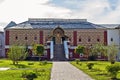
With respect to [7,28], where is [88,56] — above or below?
below

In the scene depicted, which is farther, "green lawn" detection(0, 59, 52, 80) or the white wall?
the white wall

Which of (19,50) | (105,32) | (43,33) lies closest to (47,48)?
(43,33)

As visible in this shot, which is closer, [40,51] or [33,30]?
[40,51]

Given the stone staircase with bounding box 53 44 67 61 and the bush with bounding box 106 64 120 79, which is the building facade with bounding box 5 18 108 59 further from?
the bush with bounding box 106 64 120 79

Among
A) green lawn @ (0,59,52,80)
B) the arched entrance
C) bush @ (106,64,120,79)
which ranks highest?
the arched entrance

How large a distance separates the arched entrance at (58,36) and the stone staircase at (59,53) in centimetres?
168

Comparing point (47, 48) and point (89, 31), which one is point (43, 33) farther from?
point (89, 31)

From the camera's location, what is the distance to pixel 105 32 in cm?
6588

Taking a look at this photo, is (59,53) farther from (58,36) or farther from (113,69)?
(113,69)

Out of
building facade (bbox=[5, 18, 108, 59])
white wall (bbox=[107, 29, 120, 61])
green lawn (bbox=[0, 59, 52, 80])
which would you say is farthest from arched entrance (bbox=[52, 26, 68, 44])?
green lawn (bbox=[0, 59, 52, 80])

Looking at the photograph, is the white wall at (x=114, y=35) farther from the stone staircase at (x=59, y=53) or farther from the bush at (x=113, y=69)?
the bush at (x=113, y=69)

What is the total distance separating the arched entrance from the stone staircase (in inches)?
66.2

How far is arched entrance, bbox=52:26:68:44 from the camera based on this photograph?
65.9 m

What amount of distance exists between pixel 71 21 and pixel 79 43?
5881 millimetres
